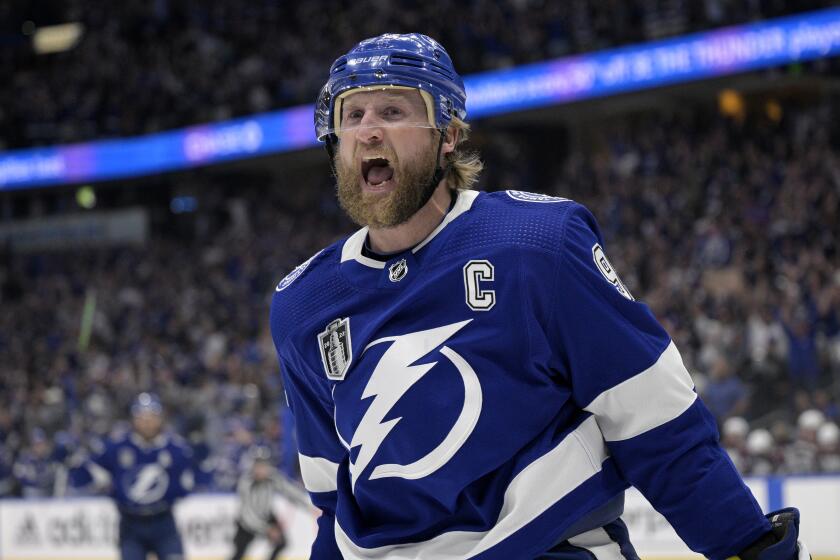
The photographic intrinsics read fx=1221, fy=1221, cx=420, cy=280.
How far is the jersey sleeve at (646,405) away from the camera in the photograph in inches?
74.4

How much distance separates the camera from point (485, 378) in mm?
1990

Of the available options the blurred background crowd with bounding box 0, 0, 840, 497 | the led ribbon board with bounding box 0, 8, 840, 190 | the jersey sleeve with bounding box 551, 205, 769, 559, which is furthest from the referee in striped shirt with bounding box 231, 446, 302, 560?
the jersey sleeve with bounding box 551, 205, 769, 559

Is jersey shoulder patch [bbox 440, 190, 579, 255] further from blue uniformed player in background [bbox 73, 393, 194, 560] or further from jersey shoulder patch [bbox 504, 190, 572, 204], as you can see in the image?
blue uniformed player in background [bbox 73, 393, 194, 560]

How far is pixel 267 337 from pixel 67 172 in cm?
788

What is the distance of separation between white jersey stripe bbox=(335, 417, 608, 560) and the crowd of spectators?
41.2 feet

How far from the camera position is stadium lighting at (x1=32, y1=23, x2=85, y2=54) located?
2644cm

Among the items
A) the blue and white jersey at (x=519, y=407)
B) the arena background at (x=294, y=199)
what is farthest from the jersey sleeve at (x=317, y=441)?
the arena background at (x=294, y=199)

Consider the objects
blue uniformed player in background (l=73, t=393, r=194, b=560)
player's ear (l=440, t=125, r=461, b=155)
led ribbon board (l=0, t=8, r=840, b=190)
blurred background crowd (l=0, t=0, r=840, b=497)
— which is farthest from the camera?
led ribbon board (l=0, t=8, r=840, b=190)

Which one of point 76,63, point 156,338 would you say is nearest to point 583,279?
point 156,338

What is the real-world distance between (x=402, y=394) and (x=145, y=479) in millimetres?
7110

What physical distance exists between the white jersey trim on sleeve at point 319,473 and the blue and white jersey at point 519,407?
0.14 m

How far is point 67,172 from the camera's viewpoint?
71.2ft

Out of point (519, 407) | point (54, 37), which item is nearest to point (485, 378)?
point (519, 407)

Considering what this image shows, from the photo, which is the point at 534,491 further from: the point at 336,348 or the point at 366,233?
the point at 366,233
